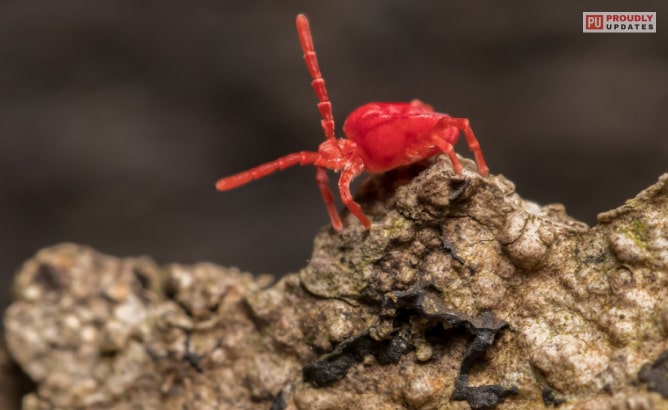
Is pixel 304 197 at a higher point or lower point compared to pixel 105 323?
higher

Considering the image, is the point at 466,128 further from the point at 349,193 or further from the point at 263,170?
the point at 263,170

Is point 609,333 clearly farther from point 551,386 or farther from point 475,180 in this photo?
point 475,180

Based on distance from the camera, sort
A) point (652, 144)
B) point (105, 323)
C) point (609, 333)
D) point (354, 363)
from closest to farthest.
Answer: point (609, 333)
point (354, 363)
point (105, 323)
point (652, 144)

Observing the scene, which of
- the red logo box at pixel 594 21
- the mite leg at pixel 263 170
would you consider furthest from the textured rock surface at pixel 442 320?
the red logo box at pixel 594 21

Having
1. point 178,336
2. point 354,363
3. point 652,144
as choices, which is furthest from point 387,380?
point 652,144

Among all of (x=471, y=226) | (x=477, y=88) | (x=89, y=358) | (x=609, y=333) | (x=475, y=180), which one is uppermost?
(x=477, y=88)

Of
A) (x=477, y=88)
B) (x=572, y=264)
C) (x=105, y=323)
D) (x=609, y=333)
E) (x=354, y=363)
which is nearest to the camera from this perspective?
(x=609, y=333)

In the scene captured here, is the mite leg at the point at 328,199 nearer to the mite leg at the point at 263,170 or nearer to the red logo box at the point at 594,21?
the mite leg at the point at 263,170
